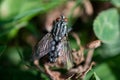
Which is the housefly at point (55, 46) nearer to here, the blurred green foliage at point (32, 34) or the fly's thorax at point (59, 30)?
the fly's thorax at point (59, 30)

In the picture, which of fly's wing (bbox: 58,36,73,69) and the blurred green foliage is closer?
fly's wing (bbox: 58,36,73,69)

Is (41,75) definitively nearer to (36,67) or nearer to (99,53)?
(36,67)

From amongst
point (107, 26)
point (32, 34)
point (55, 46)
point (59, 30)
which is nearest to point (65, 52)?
point (55, 46)

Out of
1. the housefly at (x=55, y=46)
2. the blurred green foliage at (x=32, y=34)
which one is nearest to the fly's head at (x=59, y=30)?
the housefly at (x=55, y=46)

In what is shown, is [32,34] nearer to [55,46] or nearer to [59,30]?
[59,30]

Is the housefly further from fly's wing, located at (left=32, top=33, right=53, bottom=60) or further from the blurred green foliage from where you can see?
the blurred green foliage

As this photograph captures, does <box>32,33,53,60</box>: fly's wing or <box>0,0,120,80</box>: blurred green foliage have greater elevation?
<box>0,0,120,80</box>: blurred green foliage

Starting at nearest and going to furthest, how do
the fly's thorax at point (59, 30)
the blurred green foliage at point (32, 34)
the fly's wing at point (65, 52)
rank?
1. the fly's wing at point (65, 52)
2. the fly's thorax at point (59, 30)
3. the blurred green foliage at point (32, 34)

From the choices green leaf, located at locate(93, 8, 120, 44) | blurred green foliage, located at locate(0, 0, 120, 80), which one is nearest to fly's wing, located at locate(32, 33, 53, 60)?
blurred green foliage, located at locate(0, 0, 120, 80)
